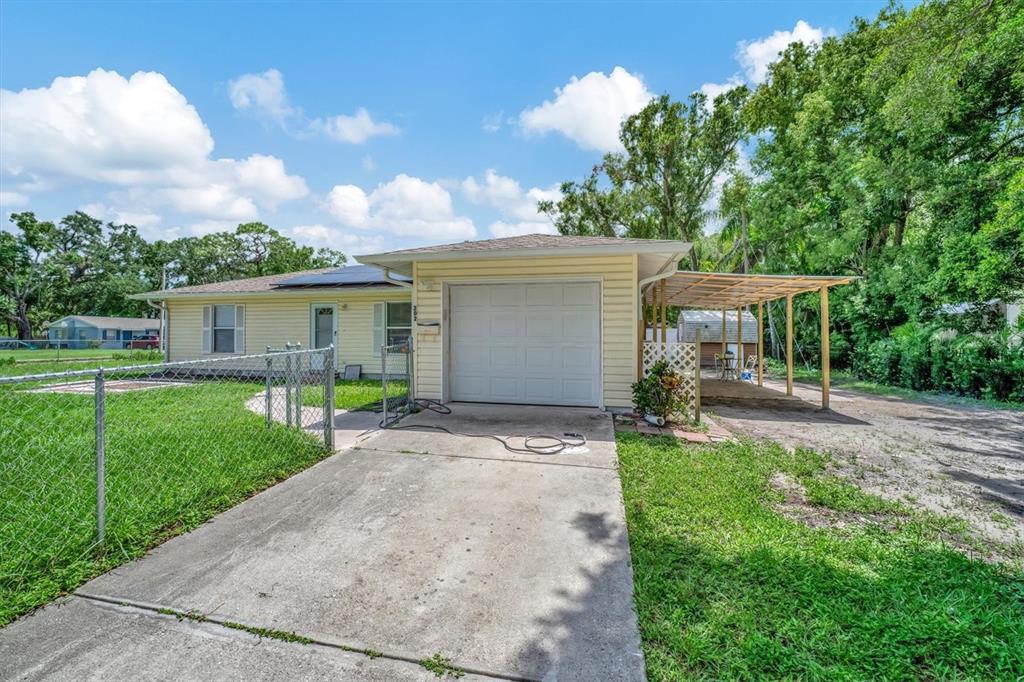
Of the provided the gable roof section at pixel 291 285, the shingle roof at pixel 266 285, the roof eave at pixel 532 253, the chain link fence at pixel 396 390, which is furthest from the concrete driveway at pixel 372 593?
the shingle roof at pixel 266 285

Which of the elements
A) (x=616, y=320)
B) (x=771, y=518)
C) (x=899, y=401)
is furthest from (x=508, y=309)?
(x=899, y=401)

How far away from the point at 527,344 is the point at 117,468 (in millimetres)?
5203

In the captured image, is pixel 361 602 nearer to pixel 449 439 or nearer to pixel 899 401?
pixel 449 439

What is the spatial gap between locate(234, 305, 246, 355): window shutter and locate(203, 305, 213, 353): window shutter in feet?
2.75

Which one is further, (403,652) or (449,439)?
(449,439)

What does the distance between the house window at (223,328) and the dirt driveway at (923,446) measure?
41.5 ft

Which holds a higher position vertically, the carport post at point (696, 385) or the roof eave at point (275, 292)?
the roof eave at point (275, 292)

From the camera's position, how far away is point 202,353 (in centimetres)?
1292

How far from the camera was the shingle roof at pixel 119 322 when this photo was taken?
36.4 meters

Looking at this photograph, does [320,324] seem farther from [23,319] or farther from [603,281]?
[23,319]

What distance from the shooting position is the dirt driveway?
363cm

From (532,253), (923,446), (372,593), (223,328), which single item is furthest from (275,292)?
(923,446)

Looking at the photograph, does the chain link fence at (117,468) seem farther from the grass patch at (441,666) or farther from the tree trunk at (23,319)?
the tree trunk at (23,319)

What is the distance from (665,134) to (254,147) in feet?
52.2
